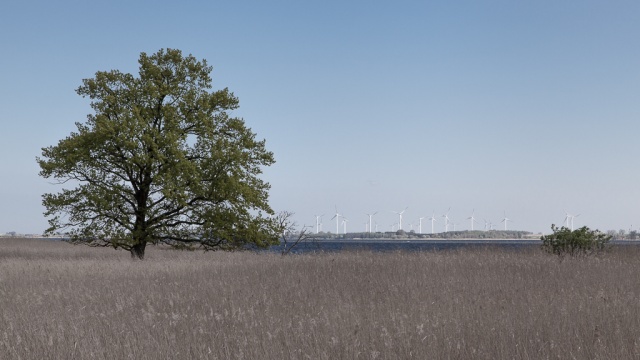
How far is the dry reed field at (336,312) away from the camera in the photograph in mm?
6281

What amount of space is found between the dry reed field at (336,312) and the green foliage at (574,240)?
236 inches

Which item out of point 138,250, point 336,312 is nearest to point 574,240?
point 336,312

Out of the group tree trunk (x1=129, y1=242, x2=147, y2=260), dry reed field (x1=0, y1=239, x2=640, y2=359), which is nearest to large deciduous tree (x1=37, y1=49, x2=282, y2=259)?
tree trunk (x1=129, y1=242, x2=147, y2=260)

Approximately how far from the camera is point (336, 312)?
8344mm

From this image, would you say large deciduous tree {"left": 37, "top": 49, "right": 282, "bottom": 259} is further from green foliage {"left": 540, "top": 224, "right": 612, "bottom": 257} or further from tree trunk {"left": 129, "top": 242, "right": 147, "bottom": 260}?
green foliage {"left": 540, "top": 224, "right": 612, "bottom": 257}

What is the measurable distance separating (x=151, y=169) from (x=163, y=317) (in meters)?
16.2

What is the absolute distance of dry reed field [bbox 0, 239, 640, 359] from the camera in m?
6.28

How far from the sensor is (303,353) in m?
6.08

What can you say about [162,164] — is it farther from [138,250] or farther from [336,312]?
[336,312]

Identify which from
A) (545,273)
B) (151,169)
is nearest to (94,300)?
(545,273)

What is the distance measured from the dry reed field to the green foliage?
6.00 m

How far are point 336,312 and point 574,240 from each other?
15751mm

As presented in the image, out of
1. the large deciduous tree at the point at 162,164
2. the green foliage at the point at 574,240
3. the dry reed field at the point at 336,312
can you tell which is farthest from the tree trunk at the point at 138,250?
the green foliage at the point at 574,240

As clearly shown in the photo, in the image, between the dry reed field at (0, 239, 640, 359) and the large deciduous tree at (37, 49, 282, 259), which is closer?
the dry reed field at (0, 239, 640, 359)
